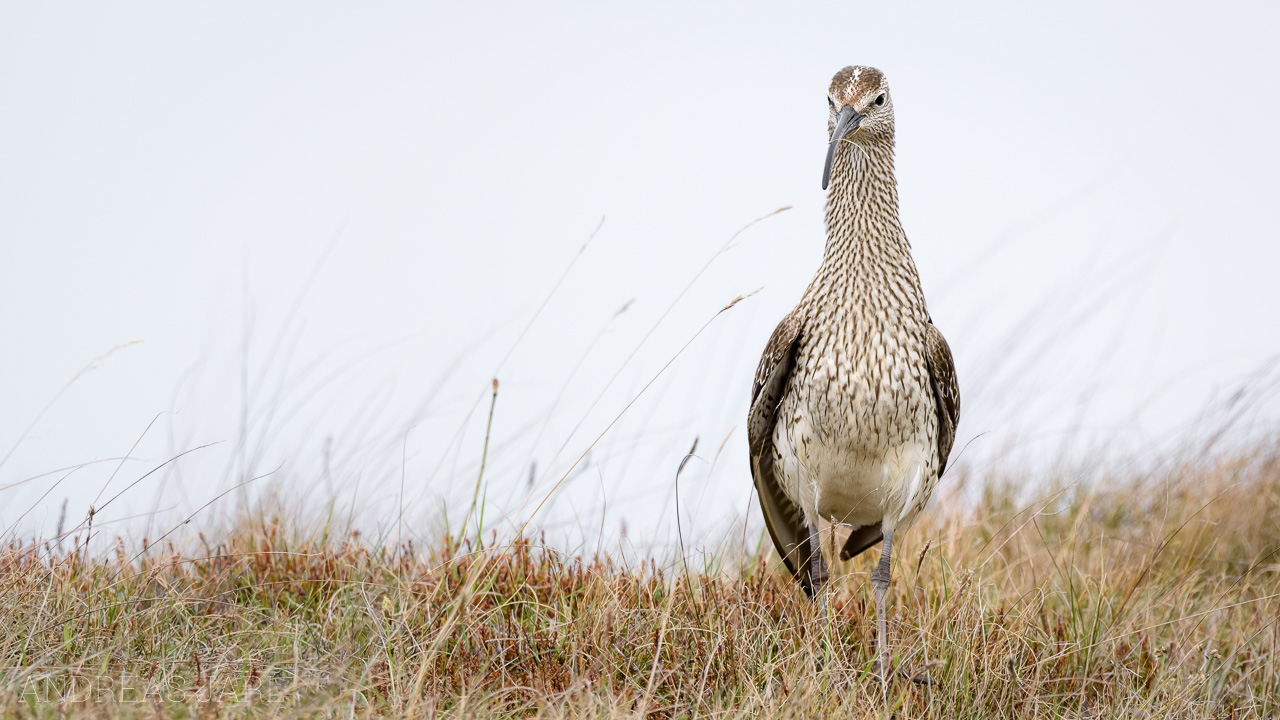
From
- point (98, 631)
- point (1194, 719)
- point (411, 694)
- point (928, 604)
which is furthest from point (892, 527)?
point (98, 631)

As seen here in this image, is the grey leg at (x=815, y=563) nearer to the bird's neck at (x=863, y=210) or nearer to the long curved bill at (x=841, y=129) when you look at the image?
the bird's neck at (x=863, y=210)

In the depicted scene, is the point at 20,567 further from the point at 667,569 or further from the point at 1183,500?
the point at 1183,500

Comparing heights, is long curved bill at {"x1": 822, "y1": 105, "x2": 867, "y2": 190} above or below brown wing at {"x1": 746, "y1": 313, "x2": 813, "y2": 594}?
above

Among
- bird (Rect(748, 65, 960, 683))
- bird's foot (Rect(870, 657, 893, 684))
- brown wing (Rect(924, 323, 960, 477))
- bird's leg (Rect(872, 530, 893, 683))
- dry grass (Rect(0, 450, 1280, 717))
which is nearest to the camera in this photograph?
dry grass (Rect(0, 450, 1280, 717))

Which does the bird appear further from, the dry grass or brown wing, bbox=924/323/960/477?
the dry grass

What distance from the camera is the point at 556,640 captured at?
4.41m

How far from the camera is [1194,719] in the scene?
4426 millimetres

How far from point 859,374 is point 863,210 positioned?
80 centimetres

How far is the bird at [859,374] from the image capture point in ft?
15.6

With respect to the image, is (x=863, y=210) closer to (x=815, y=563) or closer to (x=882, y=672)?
(x=815, y=563)

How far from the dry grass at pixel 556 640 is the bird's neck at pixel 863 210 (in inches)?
50.9

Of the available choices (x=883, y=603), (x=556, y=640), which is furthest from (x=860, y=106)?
(x=556, y=640)

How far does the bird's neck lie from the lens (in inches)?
195

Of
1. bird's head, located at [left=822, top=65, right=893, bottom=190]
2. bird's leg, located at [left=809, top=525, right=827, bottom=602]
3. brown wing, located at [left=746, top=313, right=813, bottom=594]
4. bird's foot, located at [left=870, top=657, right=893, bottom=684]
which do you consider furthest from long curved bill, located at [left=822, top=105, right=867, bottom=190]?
bird's foot, located at [left=870, top=657, right=893, bottom=684]
